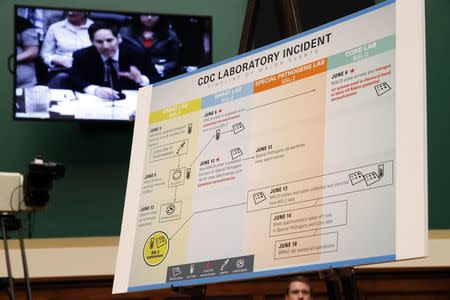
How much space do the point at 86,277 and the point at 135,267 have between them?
10.2 ft

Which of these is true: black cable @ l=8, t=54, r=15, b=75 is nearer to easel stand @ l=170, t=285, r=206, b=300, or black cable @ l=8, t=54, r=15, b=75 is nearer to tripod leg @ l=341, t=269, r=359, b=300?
easel stand @ l=170, t=285, r=206, b=300

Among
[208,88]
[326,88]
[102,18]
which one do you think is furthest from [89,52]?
[326,88]

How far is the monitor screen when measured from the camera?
16.8 ft

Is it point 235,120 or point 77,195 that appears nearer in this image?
point 235,120

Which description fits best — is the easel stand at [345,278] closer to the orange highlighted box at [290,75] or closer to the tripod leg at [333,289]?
the tripod leg at [333,289]

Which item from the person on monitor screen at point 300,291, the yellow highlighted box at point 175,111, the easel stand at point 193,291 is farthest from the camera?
the person on monitor screen at point 300,291

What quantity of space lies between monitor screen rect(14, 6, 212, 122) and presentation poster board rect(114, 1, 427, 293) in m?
2.89

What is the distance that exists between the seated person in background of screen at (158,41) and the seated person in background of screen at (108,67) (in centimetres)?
6

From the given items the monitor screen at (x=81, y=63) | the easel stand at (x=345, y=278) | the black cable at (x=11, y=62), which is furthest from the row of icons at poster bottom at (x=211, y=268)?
the black cable at (x=11, y=62)

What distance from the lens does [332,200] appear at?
5.82 feet

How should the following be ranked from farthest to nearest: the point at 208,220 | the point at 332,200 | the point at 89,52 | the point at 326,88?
1. the point at 89,52
2. the point at 208,220
3. the point at 326,88
4. the point at 332,200

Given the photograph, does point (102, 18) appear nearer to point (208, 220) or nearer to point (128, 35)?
point (128, 35)

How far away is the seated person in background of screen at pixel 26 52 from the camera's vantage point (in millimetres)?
5129

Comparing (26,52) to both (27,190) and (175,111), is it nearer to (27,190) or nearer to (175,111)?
(27,190)
